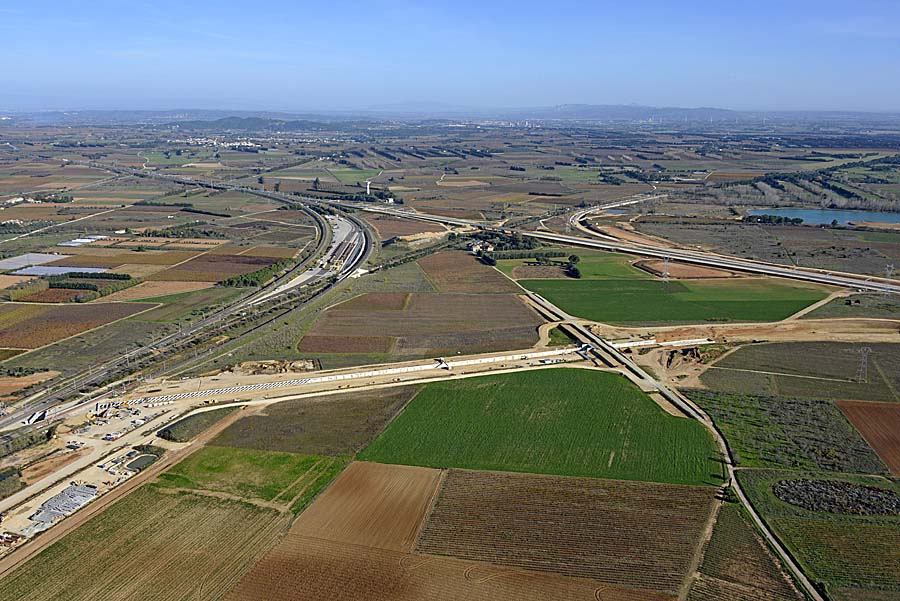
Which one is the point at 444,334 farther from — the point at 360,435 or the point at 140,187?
the point at 140,187

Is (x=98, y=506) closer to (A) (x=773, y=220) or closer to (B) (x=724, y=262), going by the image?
(B) (x=724, y=262)

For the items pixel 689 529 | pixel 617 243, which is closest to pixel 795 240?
pixel 617 243

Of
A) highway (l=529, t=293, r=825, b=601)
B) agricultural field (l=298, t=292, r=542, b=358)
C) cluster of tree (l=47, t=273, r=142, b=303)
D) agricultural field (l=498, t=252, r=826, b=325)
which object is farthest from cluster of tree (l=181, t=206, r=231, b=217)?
highway (l=529, t=293, r=825, b=601)

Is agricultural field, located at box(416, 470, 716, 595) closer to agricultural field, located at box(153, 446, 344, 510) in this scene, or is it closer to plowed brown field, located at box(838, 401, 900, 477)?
agricultural field, located at box(153, 446, 344, 510)

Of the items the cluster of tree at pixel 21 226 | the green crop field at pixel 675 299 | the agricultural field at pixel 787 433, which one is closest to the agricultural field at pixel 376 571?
the agricultural field at pixel 787 433

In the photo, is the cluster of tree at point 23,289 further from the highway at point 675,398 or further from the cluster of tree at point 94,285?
the highway at point 675,398

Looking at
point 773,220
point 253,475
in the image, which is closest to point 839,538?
point 253,475
